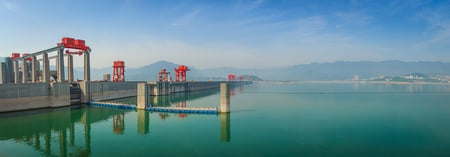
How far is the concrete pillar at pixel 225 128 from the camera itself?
23312 mm

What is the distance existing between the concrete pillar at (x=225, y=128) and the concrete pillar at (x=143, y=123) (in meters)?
8.07

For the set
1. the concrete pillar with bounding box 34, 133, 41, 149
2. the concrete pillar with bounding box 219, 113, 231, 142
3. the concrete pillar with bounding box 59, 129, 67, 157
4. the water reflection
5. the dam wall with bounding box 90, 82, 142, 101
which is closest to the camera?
the concrete pillar with bounding box 59, 129, 67, 157

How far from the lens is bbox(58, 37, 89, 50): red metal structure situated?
4827 cm

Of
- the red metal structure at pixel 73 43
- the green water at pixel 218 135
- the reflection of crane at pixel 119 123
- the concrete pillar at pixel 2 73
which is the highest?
the red metal structure at pixel 73 43

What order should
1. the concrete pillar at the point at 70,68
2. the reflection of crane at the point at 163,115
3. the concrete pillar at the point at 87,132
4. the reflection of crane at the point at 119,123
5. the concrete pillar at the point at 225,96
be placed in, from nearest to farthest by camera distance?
the concrete pillar at the point at 87,132 → the reflection of crane at the point at 119,123 → the concrete pillar at the point at 225,96 → the reflection of crane at the point at 163,115 → the concrete pillar at the point at 70,68

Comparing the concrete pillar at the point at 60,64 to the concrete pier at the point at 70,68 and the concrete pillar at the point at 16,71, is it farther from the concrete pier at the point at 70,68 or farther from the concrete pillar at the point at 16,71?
the concrete pillar at the point at 16,71

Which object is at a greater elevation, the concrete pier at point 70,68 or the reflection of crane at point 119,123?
the concrete pier at point 70,68

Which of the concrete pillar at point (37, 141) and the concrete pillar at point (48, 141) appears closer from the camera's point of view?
the concrete pillar at point (48, 141)

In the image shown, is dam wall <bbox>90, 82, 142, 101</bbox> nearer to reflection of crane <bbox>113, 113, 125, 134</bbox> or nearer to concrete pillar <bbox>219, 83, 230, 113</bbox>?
reflection of crane <bbox>113, 113, 125, 134</bbox>

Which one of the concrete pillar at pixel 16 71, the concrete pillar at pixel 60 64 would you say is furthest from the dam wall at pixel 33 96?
the concrete pillar at pixel 16 71

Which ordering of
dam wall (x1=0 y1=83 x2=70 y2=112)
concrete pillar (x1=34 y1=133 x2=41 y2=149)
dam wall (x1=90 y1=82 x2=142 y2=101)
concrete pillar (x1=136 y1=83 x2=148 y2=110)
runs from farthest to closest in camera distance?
dam wall (x1=90 y1=82 x2=142 y2=101), concrete pillar (x1=136 y1=83 x2=148 y2=110), dam wall (x1=0 y1=83 x2=70 y2=112), concrete pillar (x1=34 y1=133 x2=41 y2=149)

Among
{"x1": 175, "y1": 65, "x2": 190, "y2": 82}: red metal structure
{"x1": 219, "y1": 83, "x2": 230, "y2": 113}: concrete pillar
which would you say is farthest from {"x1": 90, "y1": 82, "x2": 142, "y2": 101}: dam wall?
{"x1": 219, "y1": 83, "x2": 230, "y2": 113}: concrete pillar

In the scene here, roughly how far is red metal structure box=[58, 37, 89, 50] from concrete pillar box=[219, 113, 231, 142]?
119 ft

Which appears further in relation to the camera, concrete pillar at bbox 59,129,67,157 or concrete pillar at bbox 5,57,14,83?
concrete pillar at bbox 5,57,14,83
